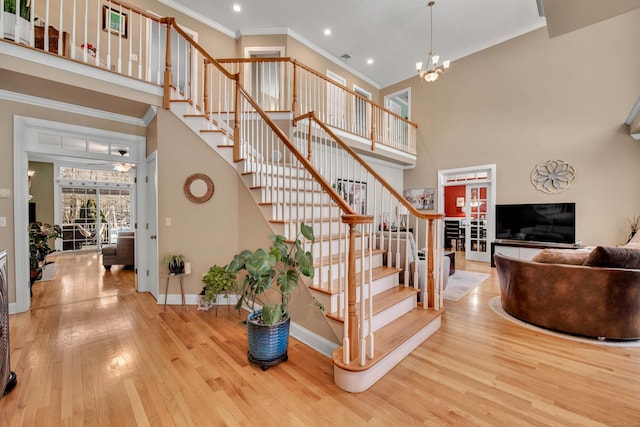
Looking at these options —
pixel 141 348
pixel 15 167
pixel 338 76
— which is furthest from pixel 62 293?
pixel 338 76

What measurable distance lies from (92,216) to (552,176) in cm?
1208

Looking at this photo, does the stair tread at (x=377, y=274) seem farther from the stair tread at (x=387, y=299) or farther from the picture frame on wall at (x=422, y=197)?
the picture frame on wall at (x=422, y=197)

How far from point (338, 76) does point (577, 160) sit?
18.5 feet

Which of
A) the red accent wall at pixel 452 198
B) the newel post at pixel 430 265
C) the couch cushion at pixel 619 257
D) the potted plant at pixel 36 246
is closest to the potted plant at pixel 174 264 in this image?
the potted plant at pixel 36 246

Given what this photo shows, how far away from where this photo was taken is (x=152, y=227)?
3.73m

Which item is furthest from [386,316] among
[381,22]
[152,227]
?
[381,22]

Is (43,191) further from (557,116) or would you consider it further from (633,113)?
(633,113)

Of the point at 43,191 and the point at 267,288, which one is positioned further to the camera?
the point at 43,191

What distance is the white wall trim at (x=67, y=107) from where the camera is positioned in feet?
10.1

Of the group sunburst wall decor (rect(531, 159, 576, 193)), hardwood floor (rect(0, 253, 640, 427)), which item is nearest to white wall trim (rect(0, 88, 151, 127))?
hardwood floor (rect(0, 253, 640, 427))

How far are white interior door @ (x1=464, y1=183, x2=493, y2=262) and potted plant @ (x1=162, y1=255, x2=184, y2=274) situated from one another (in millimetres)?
6570

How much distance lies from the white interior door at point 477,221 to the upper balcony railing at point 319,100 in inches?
76.4

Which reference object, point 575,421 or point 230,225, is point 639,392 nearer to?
point 575,421

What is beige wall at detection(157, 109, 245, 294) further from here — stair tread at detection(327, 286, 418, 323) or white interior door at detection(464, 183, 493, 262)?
white interior door at detection(464, 183, 493, 262)
